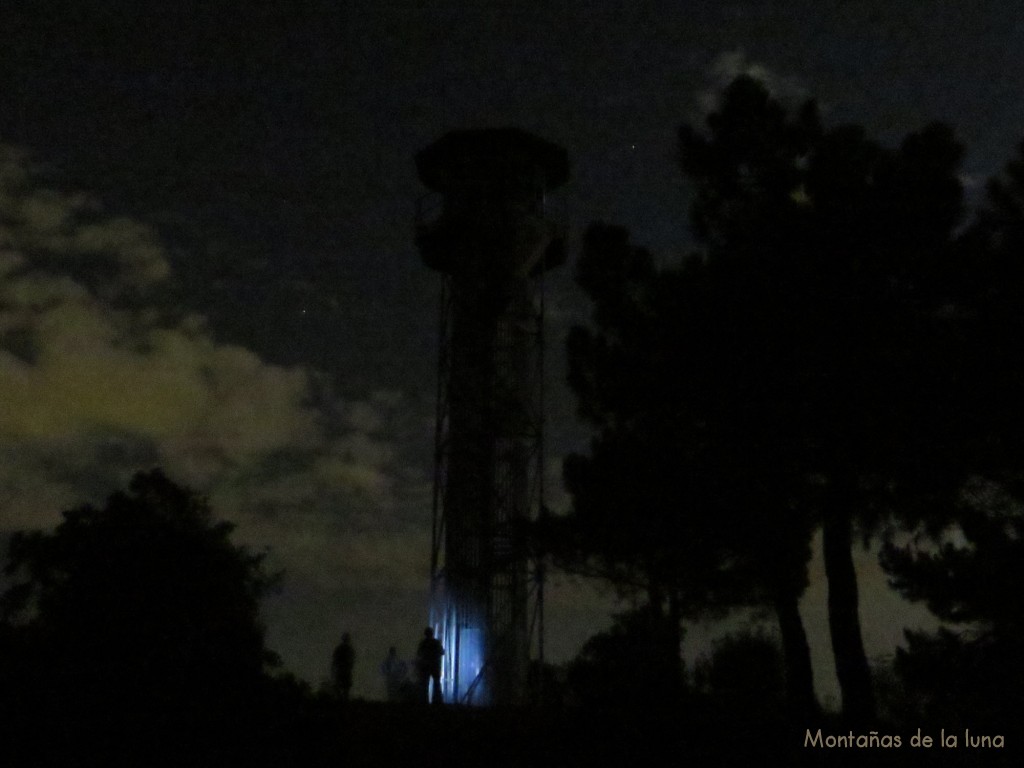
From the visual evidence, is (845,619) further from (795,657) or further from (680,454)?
(680,454)

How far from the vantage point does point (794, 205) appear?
18.2m

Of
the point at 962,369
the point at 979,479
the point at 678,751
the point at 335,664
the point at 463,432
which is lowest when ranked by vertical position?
the point at 678,751

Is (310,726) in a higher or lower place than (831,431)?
lower

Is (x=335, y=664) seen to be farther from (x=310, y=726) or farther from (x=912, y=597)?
(x=912, y=597)

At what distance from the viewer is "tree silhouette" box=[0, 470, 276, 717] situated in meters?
12.0

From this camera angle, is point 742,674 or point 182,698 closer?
point 182,698

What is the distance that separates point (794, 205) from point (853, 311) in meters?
2.04

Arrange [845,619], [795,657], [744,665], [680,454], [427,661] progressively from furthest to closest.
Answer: [744,665], [427,661], [680,454], [795,657], [845,619]

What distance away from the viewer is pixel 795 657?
726 inches

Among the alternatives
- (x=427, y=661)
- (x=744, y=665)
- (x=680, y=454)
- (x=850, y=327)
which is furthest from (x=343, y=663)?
(x=744, y=665)

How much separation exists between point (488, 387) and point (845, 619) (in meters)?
12.5

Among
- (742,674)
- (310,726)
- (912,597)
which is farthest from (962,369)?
(742,674)

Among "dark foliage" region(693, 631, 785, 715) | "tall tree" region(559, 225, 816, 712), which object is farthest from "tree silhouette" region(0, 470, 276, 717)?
"dark foliage" region(693, 631, 785, 715)

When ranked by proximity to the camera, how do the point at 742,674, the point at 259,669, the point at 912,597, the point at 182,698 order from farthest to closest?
the point at 742,674 < the point at 912,597 < the point at 259,669 < the point at 182,698
